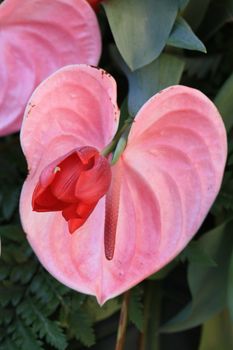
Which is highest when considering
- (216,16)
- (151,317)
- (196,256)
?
(216,16)

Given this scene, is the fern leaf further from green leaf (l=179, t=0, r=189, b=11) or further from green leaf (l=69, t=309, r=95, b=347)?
green leaf (l=179, t=0, r=189, b=11)

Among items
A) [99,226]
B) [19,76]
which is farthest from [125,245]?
[19,76]

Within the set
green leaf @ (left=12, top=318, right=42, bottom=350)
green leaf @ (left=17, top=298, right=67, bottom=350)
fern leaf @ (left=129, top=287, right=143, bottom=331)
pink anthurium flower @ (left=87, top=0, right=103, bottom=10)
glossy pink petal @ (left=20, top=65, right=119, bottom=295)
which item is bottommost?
green leaf @ (left=12, top=318, right=42, bottom=350)

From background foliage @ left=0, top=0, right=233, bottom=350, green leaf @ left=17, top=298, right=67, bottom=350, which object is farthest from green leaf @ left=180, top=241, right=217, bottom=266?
green leaf @ left=17, top=298, right=67, bottom=350

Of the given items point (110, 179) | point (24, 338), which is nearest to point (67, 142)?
point (110, 179)

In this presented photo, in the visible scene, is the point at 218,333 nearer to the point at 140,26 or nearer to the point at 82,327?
the point at 82,327

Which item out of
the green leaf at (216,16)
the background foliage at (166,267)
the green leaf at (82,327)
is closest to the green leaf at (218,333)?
the background foliage at (166,267)

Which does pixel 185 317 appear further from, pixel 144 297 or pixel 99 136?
pixel 99 136
